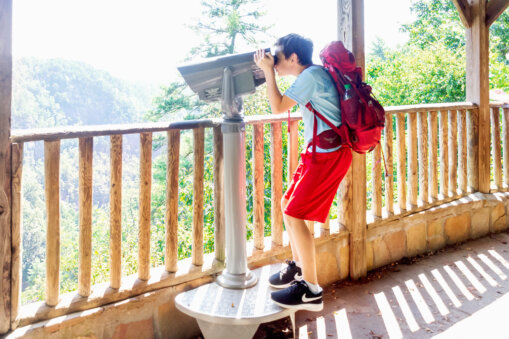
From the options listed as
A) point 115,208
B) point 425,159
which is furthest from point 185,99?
point 115,208

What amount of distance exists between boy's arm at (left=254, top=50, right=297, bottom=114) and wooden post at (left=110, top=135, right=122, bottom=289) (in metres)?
0.77

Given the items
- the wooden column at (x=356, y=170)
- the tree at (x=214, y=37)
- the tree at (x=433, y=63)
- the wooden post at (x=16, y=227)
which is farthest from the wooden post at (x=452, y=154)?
the tree at (x=214, y=37)

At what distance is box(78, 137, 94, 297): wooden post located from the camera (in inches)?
78.5

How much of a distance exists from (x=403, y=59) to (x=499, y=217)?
15.5 m

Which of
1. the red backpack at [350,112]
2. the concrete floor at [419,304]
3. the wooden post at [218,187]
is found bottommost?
the concrete floor at [419,304]

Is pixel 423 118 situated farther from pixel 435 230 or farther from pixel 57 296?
pixel 57 296

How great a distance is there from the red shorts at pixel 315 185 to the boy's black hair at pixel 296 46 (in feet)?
1.53

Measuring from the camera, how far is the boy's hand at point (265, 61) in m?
1.93

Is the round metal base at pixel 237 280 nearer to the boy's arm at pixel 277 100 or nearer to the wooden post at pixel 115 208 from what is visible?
the wooden post at pixel 115 208

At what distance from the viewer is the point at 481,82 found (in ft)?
13.8

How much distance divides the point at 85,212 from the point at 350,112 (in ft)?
4.36

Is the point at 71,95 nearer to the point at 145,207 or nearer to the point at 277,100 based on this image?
the point at 145,207

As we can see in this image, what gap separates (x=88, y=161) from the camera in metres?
2.01

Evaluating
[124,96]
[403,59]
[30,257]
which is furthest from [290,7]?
[30,257]
